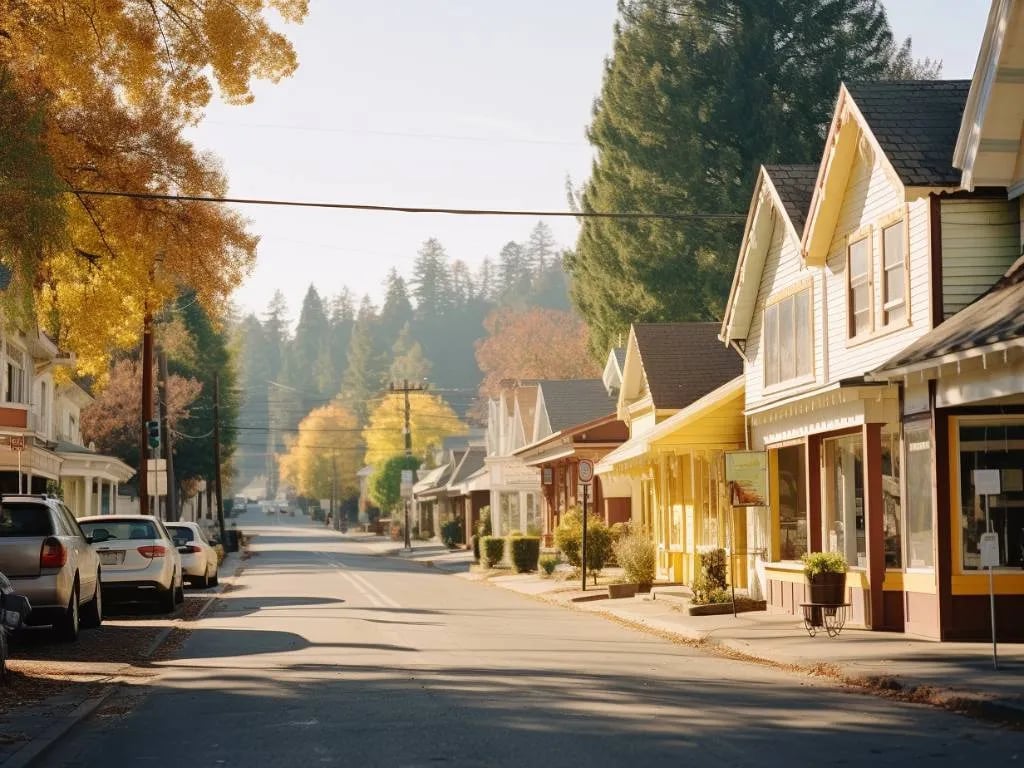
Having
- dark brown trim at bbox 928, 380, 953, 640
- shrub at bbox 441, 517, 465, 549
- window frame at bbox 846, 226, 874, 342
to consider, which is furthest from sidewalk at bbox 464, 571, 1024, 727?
shrub at bbox 441, 517, 465, 549

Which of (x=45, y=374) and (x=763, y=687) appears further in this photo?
(x=45, y=374)

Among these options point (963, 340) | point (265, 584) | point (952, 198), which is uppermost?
point (952, 198)

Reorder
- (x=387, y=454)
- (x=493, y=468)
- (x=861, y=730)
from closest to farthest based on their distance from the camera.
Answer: (x=861, y=730), (x=493, y=468), (x=387, y=454)

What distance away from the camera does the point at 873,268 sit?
22.2m

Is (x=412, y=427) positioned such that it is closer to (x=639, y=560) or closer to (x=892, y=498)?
(x=639, y=560)

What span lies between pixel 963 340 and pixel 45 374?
37.1 metres

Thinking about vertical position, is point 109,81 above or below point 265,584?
above

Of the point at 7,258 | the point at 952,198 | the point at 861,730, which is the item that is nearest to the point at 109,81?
the point at 7,258

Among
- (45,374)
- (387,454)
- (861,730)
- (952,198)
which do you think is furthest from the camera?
(387,454)

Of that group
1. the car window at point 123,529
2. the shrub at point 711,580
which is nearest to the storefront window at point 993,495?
the shrub at point 711,580

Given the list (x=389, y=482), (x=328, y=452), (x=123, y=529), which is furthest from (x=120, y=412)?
(x=328, y=452)

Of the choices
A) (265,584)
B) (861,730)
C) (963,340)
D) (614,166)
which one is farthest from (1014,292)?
(614,166)

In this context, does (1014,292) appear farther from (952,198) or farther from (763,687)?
(763,687)

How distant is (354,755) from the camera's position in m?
10.6
